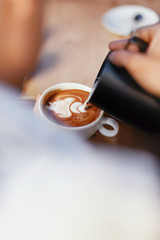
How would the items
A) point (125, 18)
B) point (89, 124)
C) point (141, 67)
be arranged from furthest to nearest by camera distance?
point (125, 18) → point (89, 124) → point (141, 67)

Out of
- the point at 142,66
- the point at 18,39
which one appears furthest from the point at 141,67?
the point at 18,39

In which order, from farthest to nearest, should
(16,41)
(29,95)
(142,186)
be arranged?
(16,41) < (29,95) < (142,186)

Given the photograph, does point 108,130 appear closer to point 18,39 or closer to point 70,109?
point 70,109

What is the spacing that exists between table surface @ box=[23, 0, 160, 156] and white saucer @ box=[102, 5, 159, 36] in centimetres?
3

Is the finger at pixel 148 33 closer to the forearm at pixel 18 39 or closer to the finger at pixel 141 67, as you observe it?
the finger at pixel 141 67

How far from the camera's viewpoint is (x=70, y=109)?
64 centimetres

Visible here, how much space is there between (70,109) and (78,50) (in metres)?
0.33

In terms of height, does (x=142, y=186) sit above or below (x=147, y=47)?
below

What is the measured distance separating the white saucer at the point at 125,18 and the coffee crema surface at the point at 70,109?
41 centimetres

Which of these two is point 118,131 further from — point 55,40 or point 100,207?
point 55,40

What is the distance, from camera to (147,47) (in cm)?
A: 49

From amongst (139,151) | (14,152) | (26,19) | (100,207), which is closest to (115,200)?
(100,207)

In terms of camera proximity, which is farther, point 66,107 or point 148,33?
point 66,107

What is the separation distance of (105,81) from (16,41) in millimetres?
561
